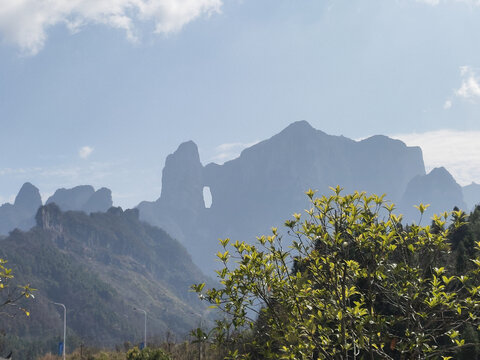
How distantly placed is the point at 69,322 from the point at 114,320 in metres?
16.8

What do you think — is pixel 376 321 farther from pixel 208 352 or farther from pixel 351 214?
pixel 208 352

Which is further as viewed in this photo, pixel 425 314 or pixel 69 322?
pixel 69 322

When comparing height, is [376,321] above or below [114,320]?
above

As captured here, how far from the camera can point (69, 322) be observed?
7338 inches

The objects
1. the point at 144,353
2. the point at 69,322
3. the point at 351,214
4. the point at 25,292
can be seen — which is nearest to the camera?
the point at 351,214

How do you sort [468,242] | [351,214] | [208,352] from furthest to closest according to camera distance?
[208,352] < [468,242] < [351,214]

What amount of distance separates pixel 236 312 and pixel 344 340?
4.62ft

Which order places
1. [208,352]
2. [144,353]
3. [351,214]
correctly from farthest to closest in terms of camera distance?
1. [208,352]
2. [144,353]
3. [351,214]

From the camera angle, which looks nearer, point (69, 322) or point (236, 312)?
point (236, 312)

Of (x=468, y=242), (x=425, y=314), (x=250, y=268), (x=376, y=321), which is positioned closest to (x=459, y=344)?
(x=425, y=314)

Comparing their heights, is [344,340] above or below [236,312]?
below

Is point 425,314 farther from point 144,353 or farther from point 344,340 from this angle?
point 144,353

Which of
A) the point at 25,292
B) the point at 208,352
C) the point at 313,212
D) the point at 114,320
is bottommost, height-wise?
the point at 114,320

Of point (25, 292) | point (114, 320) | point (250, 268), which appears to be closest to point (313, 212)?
point (250, 268)
